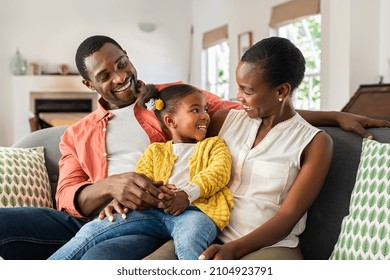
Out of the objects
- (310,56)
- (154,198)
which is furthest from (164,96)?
(310,56)

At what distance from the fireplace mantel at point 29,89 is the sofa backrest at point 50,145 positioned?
6.46 meters

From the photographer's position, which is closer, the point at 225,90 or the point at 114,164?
the point at 114,164

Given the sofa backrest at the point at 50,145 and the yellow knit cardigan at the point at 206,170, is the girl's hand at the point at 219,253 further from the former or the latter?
the sofa backrest at the point at 50,145

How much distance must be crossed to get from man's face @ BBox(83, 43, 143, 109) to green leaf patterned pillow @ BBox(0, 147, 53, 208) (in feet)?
1.13

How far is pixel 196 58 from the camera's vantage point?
28.2 ft

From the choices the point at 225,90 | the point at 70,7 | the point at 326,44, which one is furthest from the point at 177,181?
the point at 70,7

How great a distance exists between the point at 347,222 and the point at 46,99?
751cm

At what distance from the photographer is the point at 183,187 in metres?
1.36

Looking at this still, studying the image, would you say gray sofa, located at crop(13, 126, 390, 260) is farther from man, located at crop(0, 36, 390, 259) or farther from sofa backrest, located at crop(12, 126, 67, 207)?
sofa backrest, located at crop(12, 126, 67, 207)

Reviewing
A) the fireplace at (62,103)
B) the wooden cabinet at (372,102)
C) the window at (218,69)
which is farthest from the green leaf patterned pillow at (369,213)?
the fireplace at (62,103)

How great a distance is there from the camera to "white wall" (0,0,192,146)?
8414 millimetres

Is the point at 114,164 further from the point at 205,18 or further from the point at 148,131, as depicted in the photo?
the point at 205,18

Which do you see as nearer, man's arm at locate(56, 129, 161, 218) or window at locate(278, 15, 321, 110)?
man's arm at locate(56, 129, 161, 218)

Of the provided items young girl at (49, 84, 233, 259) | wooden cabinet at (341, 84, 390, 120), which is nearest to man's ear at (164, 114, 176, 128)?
young girl at (49, 84, 233, 259)
